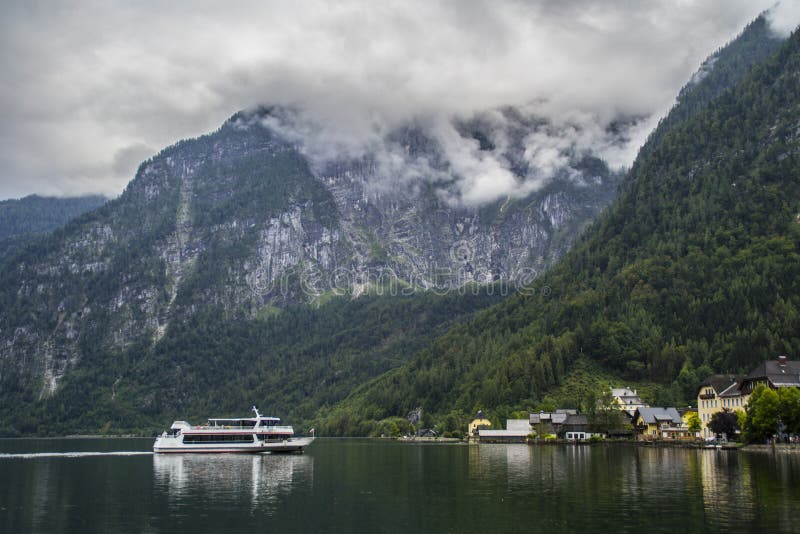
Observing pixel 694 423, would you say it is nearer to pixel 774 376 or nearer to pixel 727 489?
pixel 774 376

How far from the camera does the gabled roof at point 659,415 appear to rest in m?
181

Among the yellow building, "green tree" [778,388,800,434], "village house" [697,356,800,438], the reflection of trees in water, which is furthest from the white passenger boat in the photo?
"green tree" [778,388,800,434]

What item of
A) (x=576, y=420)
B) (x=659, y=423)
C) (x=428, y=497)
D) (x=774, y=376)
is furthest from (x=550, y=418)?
(x=428, y=497)

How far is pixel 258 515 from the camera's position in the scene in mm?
60250

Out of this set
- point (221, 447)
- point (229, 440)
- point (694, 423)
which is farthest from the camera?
point (694, 423)

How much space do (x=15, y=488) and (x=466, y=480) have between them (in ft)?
175

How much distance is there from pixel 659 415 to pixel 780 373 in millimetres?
45809

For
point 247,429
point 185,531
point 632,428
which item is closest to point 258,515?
point 185,531

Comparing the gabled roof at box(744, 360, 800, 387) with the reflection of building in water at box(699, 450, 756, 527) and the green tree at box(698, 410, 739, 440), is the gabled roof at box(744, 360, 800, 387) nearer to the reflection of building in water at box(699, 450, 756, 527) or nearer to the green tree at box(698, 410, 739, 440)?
the green tree at box(698, 410, 739, 440)

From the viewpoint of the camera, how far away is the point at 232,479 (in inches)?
3696

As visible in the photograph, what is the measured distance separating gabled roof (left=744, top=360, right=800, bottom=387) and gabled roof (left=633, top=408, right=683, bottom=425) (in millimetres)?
37138

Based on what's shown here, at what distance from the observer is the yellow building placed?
497 feet

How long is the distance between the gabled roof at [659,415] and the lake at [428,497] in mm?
72836

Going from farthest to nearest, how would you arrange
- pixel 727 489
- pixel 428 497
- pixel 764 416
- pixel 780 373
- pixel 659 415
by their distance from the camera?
pixel 659 415 < pixel 780 373 < pixel 764 416 < pixel 428 497 < pixel 727 489
